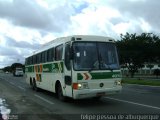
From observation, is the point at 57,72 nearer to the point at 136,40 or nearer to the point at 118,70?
the point at 118,70

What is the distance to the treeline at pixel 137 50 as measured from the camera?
65750 millimetres

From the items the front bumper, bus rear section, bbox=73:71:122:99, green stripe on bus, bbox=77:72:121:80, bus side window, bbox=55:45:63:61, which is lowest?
the front bumper

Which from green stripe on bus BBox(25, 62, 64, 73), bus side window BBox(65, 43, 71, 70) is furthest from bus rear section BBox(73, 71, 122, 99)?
green stripe on bus BBox(25, 62, 64, 73)

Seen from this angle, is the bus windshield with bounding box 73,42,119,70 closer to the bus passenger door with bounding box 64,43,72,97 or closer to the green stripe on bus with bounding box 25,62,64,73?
the bus passenger door with bounding box 64,43,72,97

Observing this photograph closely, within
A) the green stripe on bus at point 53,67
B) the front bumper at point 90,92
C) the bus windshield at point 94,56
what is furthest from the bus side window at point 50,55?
the front bumper at point 90,92

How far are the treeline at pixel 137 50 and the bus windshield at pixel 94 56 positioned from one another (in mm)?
49206

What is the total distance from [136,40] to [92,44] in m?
52.7

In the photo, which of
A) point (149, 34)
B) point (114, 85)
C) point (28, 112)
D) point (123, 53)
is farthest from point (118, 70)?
point (149, 34)

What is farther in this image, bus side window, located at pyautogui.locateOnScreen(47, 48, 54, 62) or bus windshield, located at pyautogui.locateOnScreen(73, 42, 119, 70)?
bus side window, located at pyautogui.locateOnScreen(47, 48, 54, 62)

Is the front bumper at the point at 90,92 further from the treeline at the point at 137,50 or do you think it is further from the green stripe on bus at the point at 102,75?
the treeline at the point at 137,50

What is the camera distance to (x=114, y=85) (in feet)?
51.4

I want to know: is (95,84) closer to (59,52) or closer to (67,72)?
(67,72)

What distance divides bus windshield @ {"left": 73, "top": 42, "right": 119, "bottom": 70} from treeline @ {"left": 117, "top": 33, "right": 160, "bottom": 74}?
49206 millimetres

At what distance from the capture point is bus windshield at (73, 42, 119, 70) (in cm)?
1533
